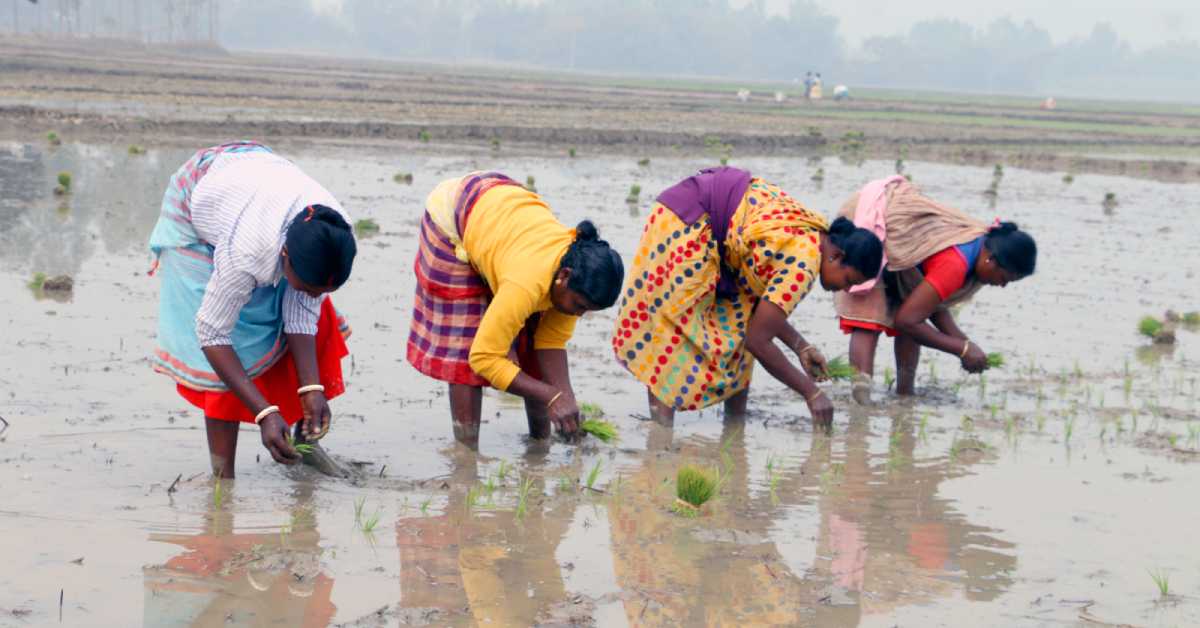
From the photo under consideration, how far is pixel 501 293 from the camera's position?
4605 millimetres

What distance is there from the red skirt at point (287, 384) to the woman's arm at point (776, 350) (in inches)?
70.9

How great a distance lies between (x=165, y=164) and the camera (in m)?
15.0

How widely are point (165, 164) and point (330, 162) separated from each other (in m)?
2.30

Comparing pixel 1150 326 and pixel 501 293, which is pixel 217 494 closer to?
pixel 501 293

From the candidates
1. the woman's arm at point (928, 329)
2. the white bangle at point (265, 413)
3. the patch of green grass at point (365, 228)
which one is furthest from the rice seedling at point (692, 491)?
the patch of green grass at point (365, 228)

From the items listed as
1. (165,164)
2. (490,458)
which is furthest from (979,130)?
(490,458)

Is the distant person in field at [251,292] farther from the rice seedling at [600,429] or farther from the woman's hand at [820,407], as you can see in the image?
the woman's hand at [820,407]

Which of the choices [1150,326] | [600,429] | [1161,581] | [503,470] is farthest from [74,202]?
[1161,581]

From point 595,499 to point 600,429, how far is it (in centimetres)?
75

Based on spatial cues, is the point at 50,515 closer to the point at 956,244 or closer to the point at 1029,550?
the point at 1029,550

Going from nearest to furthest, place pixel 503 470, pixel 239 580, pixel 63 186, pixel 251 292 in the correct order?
1. pixel 239 580
2. pixel 251 292
3. pixel 503 470
4. pixel 63 186

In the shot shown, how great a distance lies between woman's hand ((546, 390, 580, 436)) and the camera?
487cm

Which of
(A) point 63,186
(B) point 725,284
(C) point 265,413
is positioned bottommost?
(C) point 265,413

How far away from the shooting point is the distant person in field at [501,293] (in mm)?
4574
